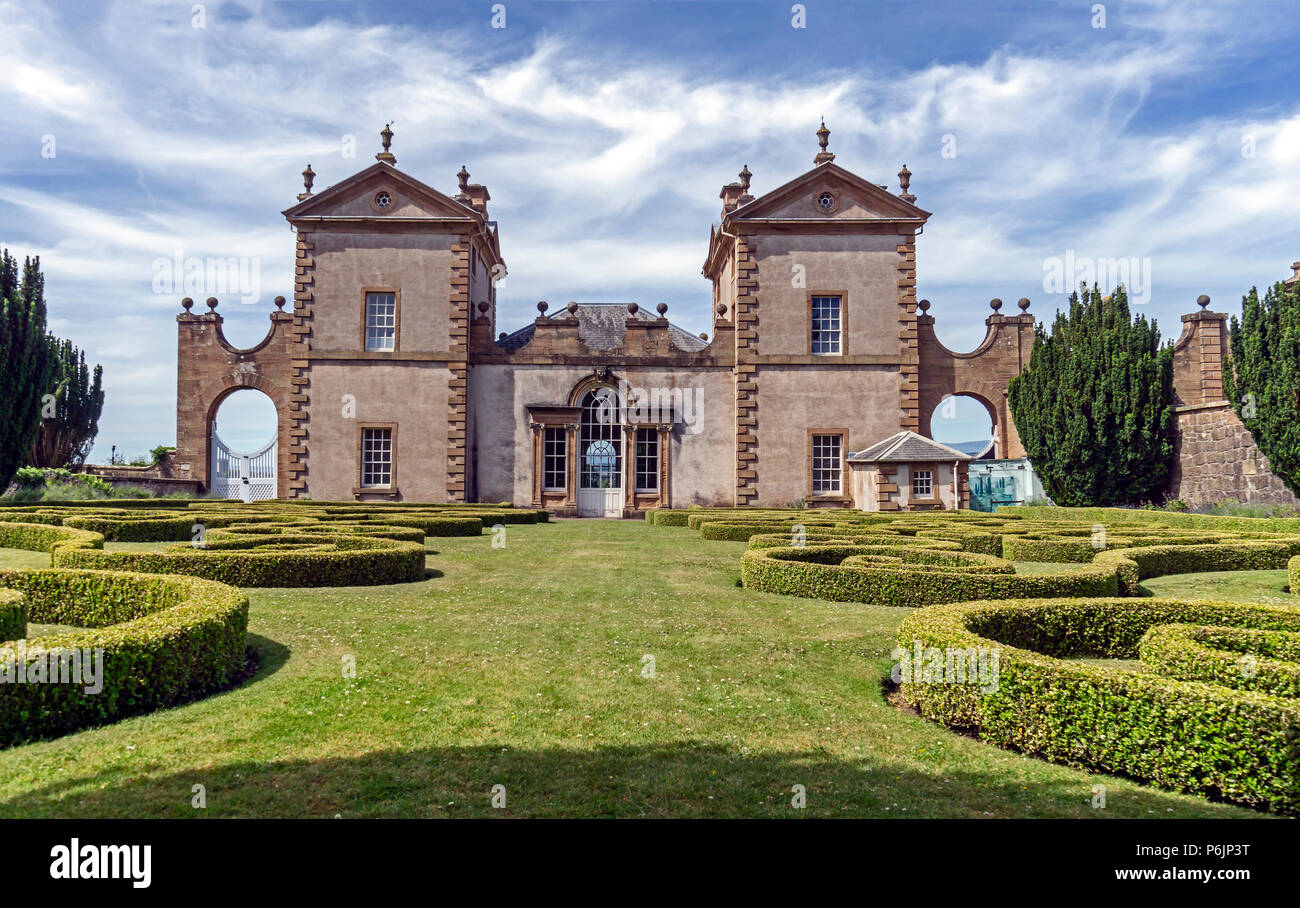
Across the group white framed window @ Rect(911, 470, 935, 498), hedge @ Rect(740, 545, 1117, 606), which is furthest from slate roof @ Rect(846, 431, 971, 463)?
hedge @ Rect(740, 545, 1117, 606)

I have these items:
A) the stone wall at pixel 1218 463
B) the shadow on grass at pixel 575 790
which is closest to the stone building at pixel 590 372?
the stone wall at pixel 1218 463

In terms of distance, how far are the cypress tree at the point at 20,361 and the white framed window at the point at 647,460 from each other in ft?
61.6

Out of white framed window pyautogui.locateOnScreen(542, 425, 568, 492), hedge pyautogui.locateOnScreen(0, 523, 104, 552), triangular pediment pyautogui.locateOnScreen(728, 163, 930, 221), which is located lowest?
hedge pyautogui.locateOnScreen(0, 523, 104, 552)

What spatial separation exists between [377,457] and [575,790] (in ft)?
84.1

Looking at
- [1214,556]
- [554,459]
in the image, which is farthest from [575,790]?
[554,459]

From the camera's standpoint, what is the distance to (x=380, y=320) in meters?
28.3

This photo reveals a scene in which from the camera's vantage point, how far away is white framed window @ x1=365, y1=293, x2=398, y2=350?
2820cm

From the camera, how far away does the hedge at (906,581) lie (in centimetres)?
932

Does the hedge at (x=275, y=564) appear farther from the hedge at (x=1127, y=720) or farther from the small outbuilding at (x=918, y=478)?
the small outbuilding at (x=918, y=478)

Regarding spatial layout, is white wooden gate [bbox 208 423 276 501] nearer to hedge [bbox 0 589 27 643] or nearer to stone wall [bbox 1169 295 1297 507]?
hedge [bbox 0 589 27 643]

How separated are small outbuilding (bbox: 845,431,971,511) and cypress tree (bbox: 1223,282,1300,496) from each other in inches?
284

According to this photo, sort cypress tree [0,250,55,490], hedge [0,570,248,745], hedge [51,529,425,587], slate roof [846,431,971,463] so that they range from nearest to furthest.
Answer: hedge [0,570,248,745]
hedge [51,529,425,587]
cypress tree [0,250,55,490]
slate roof [846,431,971,463]

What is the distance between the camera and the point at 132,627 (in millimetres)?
5898

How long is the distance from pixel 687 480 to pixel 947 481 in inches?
357
